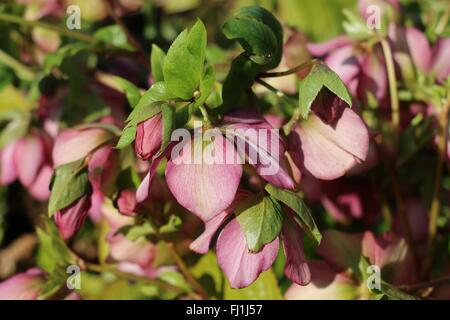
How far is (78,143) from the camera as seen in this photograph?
2.32ft

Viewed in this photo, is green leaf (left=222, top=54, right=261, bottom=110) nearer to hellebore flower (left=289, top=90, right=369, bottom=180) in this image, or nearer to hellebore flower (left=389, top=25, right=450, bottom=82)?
hellebore flower (left=289, top=90, right=369, bottom=180)

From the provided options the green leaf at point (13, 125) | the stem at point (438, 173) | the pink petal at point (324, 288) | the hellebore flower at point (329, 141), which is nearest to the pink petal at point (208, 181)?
the hellebore flower at point (329, 141)

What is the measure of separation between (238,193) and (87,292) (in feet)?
1.44

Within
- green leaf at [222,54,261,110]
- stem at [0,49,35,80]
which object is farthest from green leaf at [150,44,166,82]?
stem at [0,49,35,80]

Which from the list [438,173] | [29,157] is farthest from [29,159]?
[438,173]

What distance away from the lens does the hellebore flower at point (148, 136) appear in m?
0.54

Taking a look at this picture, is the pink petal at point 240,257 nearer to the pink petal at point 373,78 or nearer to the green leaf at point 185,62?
the green leaf at point 185,62

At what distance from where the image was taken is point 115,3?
44.6 inches

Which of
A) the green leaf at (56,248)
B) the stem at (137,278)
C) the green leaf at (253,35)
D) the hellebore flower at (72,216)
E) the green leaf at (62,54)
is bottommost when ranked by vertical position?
the stem at (137,278)

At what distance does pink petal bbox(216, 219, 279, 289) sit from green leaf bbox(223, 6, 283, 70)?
0.15 metres

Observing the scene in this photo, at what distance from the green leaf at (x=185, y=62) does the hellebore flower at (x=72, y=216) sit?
151 millimetres

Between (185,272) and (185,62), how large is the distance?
264 mm

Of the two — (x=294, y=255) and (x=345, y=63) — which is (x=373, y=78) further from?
(x=294, y=255)

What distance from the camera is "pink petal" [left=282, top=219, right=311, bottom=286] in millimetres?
584
